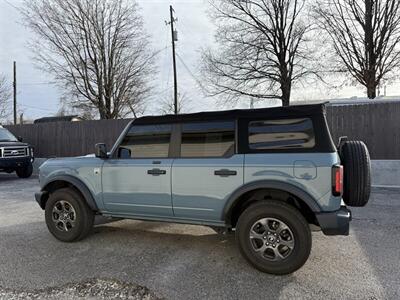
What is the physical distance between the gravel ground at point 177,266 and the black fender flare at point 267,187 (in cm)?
68

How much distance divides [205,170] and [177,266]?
1.21 m

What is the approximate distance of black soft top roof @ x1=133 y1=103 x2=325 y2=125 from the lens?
4051 millimetres

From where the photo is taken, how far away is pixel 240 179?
415 cm

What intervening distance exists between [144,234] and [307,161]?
9.68 feet

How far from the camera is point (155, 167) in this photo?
4.67 m

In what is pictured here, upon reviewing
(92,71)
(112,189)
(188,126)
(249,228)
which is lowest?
(249,228)

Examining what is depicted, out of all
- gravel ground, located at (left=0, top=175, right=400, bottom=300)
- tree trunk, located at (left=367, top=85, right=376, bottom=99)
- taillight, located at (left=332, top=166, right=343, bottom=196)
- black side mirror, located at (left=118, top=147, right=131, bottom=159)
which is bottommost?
gravel ground, located at (left=0, top=175, right=400, bottom=300)

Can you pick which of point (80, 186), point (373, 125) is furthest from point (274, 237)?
point (373, 125)

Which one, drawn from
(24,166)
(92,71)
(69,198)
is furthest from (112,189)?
(92,71)

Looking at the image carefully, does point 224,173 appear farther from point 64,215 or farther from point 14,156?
point 14,156

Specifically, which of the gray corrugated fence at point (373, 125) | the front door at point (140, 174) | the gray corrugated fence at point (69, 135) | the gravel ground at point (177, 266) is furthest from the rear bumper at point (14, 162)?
the gray corrugated fence at point (373, 125)

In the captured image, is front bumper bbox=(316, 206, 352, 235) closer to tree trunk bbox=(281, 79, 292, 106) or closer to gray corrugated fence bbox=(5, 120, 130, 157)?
gray corrugated fence bbox=(5, 120, 130, 157)

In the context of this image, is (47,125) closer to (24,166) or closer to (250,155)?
(24,166)

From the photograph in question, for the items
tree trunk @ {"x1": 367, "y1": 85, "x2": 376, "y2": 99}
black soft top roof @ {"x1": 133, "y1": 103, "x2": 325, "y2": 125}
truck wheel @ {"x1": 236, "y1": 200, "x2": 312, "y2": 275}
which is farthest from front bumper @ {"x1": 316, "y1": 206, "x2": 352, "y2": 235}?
tree trunk @ {"x1": 367, "y1": 85, "x2": 376, "y2": 99}
